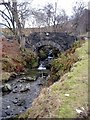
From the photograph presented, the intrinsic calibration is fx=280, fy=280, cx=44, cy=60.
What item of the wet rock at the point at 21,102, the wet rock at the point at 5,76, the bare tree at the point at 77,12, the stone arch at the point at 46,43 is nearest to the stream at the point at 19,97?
the wet rock at the point at 21,102

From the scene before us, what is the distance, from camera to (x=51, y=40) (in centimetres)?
2558

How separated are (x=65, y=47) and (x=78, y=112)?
19.8 metres

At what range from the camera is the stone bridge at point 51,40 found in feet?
82.1

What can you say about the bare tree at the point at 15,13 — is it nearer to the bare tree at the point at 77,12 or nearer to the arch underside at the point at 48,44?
the arch underside at the point at 48,44

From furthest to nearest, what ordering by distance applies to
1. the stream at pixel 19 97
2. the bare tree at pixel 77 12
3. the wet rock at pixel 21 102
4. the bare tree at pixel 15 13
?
1. the bare tree at pixel 77 12
2. the bare tree at pixel 15 13
3. the wet rock at pixel 21 102
4. the stream at pixel 19 97

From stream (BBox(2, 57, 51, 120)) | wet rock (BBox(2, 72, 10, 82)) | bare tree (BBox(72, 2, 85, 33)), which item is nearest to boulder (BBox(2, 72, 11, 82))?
wet rock (BBox(2, 72, 10, 82))

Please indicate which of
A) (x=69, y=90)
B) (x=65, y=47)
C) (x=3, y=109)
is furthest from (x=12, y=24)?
(x=69, y=90)

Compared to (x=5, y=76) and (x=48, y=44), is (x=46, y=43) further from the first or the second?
(x=5, y=76)

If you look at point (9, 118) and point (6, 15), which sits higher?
point (6, 15)

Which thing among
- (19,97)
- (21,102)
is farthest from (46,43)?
(21,102)

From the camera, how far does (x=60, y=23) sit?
3981 cm

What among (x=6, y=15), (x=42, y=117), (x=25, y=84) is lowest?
(x=25, y=84)

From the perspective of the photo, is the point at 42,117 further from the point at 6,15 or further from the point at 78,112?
the point at 6,15

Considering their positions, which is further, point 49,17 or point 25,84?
point 49,17
